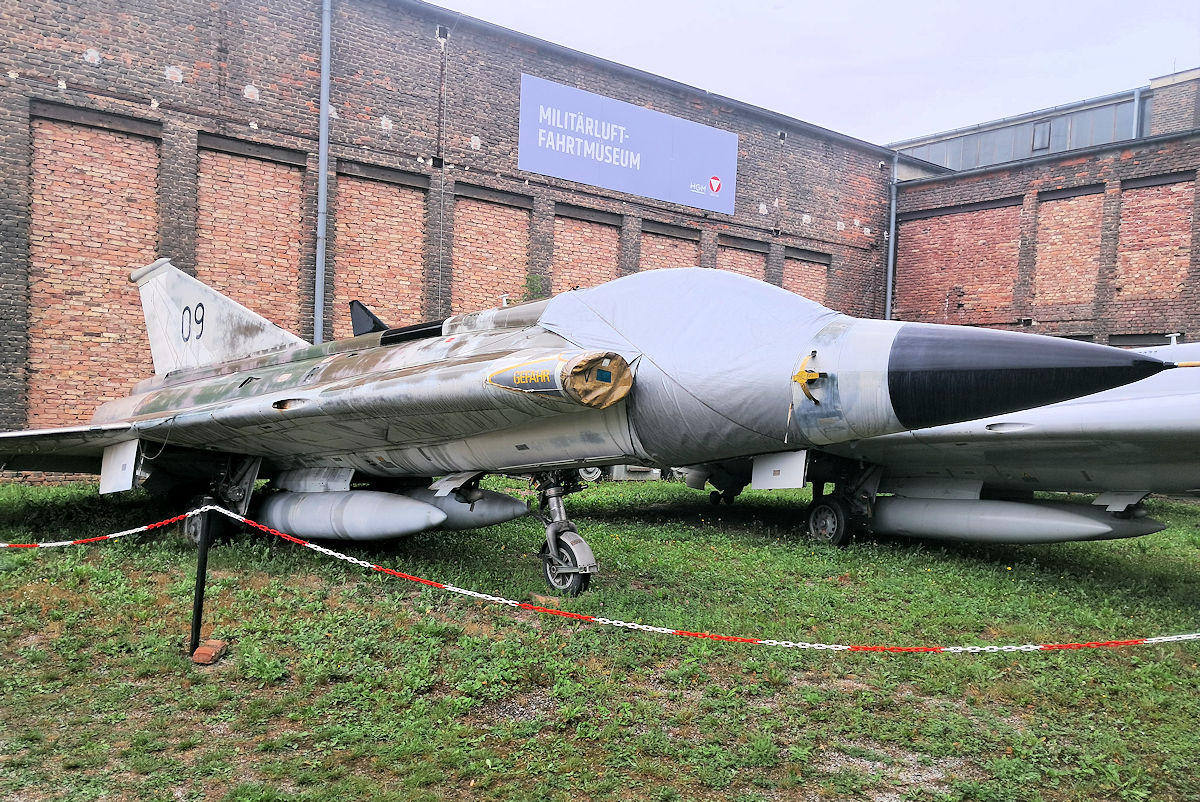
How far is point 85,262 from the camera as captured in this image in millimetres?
12016

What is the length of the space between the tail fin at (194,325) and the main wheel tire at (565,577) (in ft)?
14.1

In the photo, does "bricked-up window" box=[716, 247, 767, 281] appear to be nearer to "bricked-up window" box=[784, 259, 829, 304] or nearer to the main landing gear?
"bricked-up window" box=[784, 259, 829, 304]

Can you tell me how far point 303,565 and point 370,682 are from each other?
9.28 feet

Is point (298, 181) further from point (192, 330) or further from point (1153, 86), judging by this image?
point (1153, 86)

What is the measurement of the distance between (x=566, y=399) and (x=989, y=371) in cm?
238

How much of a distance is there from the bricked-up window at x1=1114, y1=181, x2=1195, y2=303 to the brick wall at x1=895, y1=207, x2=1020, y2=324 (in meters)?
2.30

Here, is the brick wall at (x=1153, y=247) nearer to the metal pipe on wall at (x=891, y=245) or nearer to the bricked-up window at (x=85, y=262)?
the metal pipe on wall at (x=891, y=245)

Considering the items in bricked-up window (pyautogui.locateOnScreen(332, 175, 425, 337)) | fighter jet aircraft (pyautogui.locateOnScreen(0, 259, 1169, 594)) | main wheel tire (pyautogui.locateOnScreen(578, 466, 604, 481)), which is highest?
bricked-up window (pyautogui.locateOnScreen(332, 175, 425, 337))

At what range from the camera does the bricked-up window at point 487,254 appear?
1530cm

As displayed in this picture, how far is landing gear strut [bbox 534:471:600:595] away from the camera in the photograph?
5.70m

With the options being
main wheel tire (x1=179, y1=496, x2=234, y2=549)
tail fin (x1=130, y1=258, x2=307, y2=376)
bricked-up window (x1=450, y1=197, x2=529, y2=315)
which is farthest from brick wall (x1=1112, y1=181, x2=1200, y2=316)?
main wheel tire (x1=179, y1=496, x2=234, y2=549)

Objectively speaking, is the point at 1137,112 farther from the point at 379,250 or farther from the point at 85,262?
the point at 85,262

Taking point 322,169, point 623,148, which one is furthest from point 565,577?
point 623,148

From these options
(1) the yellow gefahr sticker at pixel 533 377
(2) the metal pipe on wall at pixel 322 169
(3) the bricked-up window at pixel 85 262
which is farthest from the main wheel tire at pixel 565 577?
(3) the bricked-up window at pixel 85 262
